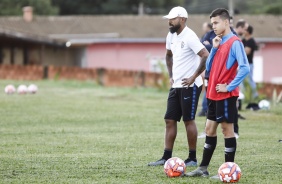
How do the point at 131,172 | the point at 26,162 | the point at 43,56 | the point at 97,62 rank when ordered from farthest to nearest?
the point at 97,62
the point at 43,56
the point at 26,162
the point at 131,172

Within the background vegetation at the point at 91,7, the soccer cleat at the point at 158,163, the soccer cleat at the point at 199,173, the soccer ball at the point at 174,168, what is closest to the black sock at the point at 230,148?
the soccer cleat at the point at 199,173

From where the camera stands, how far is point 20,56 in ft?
147

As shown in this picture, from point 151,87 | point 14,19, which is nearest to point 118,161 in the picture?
point 151,87

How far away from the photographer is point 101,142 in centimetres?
1321

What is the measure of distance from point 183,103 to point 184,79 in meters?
0.32

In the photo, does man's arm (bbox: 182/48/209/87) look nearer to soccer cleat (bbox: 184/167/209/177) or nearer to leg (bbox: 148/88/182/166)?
leg (bbox: 148/88/182/166)

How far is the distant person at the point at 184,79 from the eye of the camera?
10.6m

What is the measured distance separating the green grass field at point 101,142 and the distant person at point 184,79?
18.3 inches

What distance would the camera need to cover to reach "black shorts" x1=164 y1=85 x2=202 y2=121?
10.6 metres

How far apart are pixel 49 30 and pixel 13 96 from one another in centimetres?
2750

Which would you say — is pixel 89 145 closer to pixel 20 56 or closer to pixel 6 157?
pixel 6 157

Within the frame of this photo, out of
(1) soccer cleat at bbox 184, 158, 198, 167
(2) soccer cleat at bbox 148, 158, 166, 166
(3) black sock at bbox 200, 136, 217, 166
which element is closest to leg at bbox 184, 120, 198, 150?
(1) soccer cleat at bbox 184, 158, 198, 167

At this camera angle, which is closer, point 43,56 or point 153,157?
point 153,157

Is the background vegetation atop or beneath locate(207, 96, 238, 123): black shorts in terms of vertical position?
beneath
